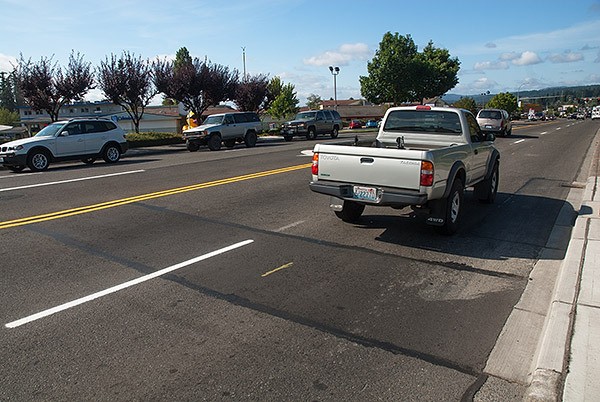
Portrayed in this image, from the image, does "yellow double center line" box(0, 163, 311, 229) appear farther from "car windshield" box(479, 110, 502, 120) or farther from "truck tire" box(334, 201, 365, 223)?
"car windshield" box(479, 110, 502, 120)

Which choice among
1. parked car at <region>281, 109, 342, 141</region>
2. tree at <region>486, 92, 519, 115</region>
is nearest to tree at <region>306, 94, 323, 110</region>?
tree at <region>486, 92, 519, 115</region>

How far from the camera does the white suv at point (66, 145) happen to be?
15648mm

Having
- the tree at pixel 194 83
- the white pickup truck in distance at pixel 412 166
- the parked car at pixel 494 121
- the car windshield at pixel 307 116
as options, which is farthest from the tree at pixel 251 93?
the white pickup truck in distance at pixel 412 166

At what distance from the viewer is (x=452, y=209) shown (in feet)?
23.5

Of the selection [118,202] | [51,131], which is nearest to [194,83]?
[51,131]

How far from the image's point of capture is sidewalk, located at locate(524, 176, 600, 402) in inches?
128

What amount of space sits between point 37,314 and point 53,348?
2.52 ft

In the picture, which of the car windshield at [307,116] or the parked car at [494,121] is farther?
the car windshield at [307,116]

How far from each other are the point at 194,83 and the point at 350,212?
29.5 m

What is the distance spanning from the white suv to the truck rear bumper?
12641 mm

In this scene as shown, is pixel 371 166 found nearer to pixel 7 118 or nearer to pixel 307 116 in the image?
pixel 307 116

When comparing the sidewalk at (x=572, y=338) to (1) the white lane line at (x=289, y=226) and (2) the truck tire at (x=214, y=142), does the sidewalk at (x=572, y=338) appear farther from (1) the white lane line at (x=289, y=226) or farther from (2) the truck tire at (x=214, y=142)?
(2) the truck tire at (x=214, y=142)

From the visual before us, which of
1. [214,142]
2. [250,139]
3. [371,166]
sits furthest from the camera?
[250,139]

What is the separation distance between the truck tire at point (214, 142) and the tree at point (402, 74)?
48439mm
